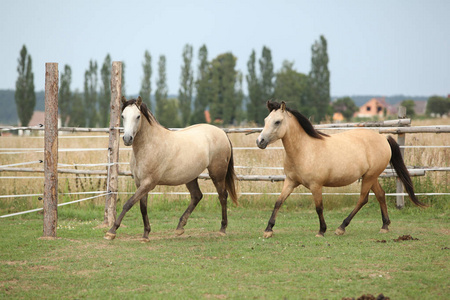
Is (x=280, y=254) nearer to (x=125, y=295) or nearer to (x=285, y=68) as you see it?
(x=125, y=295)

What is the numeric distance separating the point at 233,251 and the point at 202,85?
151 ft

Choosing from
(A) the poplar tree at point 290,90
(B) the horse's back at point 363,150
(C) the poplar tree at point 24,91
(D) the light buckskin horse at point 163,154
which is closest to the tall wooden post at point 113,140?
(D) the light buckskin horse at point 163,154

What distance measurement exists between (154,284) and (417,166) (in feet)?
20.5

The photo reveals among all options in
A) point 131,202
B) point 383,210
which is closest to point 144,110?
point 131,202

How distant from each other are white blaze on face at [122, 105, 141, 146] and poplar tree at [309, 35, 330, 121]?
4515 cm

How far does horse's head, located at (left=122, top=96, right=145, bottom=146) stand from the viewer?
6.09 m

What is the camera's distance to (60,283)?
14.8 ft

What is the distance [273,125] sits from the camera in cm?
662

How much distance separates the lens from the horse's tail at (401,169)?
7.43 m

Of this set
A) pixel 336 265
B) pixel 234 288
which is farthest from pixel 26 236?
pixel 336 265

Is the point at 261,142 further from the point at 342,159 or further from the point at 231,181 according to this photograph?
the point at 231,181

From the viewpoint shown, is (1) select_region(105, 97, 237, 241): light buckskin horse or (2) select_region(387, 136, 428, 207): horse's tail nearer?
(1) select_region(105, 97, 237, 241): light buckskin horse

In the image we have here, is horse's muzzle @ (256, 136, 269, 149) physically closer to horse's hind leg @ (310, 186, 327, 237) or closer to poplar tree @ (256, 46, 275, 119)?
horse's hind leg @ (310, 186, 327, 237)

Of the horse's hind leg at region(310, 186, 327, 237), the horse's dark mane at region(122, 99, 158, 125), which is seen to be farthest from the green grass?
the horse's dark mane at region(122, 99, 158, 125)
